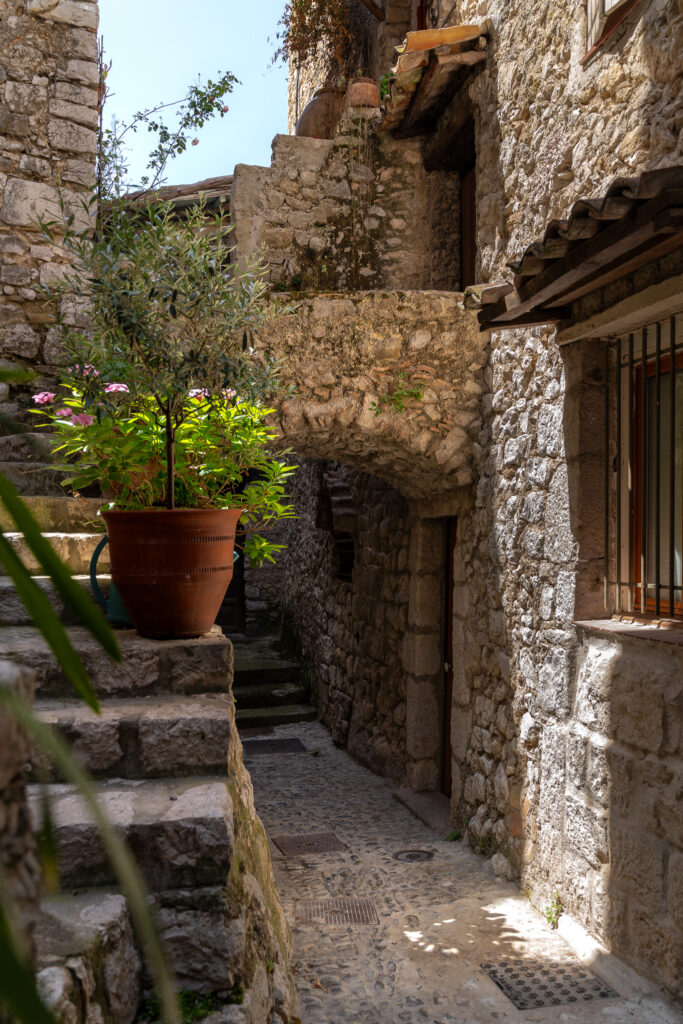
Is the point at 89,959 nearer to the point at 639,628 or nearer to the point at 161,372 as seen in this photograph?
the point at 161,372

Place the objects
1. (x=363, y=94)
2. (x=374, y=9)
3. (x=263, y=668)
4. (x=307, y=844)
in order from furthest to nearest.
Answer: (x=263, y=668) < (x=374, y=9) < (x=363, y=94) < (x=307, y=844)

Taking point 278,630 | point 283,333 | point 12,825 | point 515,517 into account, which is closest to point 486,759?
point 515,517

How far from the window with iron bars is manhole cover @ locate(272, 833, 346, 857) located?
2.47 metres

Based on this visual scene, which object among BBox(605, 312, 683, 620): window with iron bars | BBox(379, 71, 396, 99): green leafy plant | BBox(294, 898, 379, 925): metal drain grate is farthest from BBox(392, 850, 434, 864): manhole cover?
BBox(379, 71, 396, 99): green leafy plant

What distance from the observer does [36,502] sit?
3783 mm

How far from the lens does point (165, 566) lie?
108 inches

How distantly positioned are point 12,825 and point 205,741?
6.09ft

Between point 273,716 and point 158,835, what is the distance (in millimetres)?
6523

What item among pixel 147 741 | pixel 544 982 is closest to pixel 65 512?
pixel 147 741

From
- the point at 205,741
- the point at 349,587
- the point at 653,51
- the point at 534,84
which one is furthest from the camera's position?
the point at 349,587

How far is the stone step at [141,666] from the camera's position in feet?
8.64

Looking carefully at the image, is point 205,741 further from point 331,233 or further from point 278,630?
point 278,630

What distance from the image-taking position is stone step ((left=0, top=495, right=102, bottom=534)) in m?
3.78

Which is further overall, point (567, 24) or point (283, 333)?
point (283, 333)
